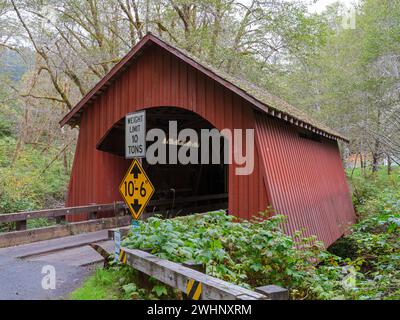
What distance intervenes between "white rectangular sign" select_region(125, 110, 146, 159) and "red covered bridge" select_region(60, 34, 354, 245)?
2.61m

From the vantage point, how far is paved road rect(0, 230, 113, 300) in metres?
5.00

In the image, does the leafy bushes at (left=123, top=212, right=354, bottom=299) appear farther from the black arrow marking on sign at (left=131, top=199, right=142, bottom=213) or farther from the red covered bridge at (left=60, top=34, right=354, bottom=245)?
the red covered bridge at (left=60, top=34, right=354, bottom=245)

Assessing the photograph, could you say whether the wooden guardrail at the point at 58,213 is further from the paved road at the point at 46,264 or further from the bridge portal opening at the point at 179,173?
the bridge portal opening at the point at 179,173

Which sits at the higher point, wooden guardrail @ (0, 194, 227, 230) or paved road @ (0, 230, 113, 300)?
wooden guardrail @ (0, 194, 227, 230)

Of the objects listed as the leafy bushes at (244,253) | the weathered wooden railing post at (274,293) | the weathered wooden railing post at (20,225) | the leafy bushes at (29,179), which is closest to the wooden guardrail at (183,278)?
the weathered wooden railing post at (274,293)

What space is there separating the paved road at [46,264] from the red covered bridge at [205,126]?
2887 mm

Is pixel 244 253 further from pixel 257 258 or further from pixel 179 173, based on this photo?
pixel 179 173

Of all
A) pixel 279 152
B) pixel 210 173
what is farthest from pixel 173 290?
pixel 210 173

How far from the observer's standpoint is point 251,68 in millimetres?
17312

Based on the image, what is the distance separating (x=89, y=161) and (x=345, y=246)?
8781 mm

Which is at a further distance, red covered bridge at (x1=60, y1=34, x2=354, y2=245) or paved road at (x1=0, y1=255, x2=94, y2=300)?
red covered bridge at (x1=60, y1=34, x2=354, y2=245)

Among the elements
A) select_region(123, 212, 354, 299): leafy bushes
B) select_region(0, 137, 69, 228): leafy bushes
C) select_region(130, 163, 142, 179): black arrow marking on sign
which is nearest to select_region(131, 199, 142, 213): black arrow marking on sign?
select_region(123, 212, 354, 299): leafy bushes

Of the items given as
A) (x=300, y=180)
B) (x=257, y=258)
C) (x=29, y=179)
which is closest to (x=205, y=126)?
(x=300, y=180)
